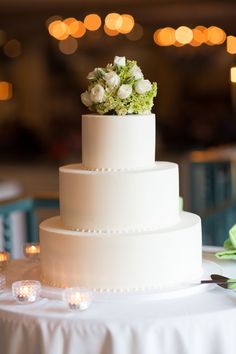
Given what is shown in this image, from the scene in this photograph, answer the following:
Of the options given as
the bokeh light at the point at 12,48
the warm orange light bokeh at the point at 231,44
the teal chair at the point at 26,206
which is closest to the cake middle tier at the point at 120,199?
the teal chair at the point at 26,206

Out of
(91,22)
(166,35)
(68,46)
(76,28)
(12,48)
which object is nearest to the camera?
(76,28)

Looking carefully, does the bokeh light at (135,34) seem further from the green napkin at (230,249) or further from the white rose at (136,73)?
the white rose at (136,73)

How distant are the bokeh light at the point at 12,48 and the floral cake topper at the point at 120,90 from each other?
44.2ft

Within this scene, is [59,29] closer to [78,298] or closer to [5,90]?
[5,90]

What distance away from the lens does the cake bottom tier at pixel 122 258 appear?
10.2ft

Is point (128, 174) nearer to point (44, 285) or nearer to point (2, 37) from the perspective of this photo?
point (44, 285)

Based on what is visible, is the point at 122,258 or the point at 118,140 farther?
the point at 118,140

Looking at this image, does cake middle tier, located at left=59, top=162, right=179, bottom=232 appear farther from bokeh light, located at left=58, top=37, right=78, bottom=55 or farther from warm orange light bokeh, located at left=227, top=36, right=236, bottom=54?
bokeh light, located at left=58, top=37, right=78, bottom=55

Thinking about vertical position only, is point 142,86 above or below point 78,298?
above

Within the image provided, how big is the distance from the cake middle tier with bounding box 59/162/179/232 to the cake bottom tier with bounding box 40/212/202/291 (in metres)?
0.06

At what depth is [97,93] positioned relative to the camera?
3.15m

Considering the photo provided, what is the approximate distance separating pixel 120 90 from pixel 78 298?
87 centimetres

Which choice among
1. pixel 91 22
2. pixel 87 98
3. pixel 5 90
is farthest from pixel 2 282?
pixel 5 90

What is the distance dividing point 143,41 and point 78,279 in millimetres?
12859
